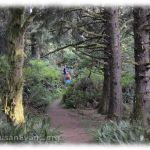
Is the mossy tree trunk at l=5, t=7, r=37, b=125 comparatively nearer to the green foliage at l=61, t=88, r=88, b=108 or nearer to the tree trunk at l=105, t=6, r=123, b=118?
the tree trunk at l=105, t=6, r=123, b=118

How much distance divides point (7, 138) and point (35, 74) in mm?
7092

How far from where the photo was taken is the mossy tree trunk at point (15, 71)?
15.2 ft

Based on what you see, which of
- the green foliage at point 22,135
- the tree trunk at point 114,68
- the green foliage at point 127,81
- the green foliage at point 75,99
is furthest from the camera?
the green foliage at point 127,81

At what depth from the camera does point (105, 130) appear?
4.58 meters

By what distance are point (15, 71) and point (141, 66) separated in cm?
404

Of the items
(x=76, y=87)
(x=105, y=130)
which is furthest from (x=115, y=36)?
(x=76, y=87)

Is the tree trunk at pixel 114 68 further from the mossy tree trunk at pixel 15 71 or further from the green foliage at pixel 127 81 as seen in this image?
the green foliage at pixel 127 81

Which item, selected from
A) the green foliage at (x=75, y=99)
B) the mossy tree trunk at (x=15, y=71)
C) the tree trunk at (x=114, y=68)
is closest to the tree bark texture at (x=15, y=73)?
the mossy tree trunk at (x=15, y=71)

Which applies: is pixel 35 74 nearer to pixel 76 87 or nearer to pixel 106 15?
pixel 76 87

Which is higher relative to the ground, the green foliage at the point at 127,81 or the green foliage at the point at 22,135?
the green foliage at the point at 127,81

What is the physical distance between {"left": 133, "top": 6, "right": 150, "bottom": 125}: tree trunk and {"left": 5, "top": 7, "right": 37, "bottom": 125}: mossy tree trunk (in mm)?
3503

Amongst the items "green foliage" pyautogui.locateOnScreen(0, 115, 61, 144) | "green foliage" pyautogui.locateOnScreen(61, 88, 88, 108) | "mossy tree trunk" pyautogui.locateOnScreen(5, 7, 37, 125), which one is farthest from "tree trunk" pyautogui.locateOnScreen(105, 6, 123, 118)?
"green foliage" pyautogui.locateOnScreen(61, 88, 88, 108)

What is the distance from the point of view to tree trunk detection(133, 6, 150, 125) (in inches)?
220

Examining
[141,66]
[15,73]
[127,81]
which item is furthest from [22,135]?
[127,81]
